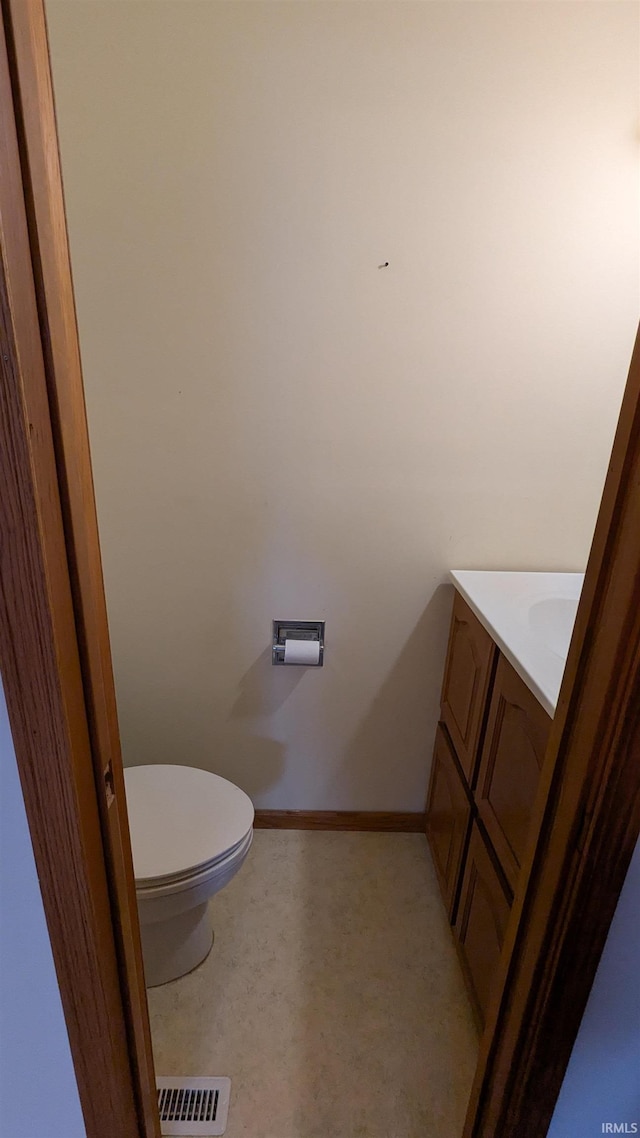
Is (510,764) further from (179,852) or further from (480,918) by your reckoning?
(179,852)

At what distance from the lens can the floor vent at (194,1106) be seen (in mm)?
1164

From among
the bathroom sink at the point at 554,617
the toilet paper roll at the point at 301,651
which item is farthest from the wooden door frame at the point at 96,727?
the toilet paper roll at the point at 301,651

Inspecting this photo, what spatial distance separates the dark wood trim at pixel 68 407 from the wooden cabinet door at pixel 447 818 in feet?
3.15

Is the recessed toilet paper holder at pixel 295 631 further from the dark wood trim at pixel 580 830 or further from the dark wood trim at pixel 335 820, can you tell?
the dark wood trim at pixel 580 830

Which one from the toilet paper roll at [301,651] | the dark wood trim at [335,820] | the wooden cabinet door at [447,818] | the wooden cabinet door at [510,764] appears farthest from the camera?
the dark wood trim at [335,820]

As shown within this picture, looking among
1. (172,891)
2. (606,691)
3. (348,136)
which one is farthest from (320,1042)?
(348,136)

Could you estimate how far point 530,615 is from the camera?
1.43 meters

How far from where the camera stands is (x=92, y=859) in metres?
0.64

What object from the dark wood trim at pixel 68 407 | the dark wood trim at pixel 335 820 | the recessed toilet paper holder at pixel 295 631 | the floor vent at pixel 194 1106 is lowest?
the dark wood trim at pixel 335 820

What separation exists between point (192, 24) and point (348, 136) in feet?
1.31

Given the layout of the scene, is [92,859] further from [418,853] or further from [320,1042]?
[418,853]

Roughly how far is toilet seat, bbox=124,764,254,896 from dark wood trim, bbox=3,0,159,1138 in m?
0.48

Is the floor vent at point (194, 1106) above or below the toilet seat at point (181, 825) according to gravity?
below

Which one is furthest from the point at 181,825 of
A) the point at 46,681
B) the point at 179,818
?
the point at 46,681
